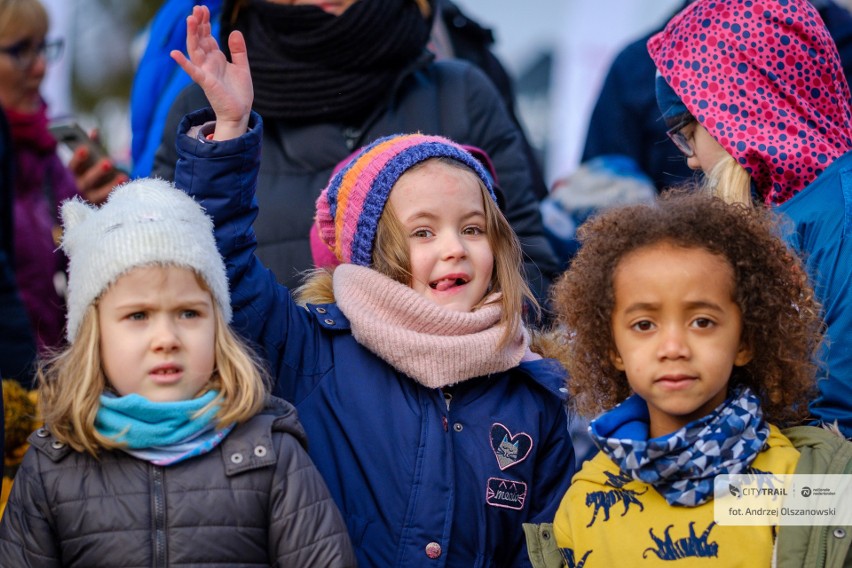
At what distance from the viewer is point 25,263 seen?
17.0 ft

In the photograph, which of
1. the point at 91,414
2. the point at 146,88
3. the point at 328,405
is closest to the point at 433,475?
the point at 328,405

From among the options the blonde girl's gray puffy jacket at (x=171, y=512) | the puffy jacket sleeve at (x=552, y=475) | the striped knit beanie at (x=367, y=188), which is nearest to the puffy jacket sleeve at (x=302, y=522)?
the blonde girl's gray puffy jacket at (x=171, y=512)

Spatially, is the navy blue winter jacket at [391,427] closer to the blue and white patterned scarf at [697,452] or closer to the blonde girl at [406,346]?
the blonde girl at [406,346]

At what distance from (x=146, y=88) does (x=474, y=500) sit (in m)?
2.30

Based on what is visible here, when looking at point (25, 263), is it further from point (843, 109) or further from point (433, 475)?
point (843, 109)

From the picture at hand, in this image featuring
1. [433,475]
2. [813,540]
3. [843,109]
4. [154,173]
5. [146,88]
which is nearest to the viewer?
[813,540]

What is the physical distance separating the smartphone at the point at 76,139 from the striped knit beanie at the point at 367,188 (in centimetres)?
169

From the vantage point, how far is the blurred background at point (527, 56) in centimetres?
799

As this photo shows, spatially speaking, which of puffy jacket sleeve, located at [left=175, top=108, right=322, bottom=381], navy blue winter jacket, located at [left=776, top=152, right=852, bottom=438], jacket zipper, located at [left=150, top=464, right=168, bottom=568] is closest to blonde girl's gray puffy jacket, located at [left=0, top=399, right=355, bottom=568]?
jacket zipper, located at [left=150, top=464, right=168, bottom=568]

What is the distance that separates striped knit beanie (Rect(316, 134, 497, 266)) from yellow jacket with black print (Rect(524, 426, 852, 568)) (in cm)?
94

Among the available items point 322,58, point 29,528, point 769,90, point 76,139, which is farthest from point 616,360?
point 76,139

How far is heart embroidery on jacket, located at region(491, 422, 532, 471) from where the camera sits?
3.35 metres

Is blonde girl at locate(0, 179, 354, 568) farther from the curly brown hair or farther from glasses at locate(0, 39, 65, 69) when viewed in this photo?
glasses at locate(0, 39, 65, 69)

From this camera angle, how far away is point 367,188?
3.56m
